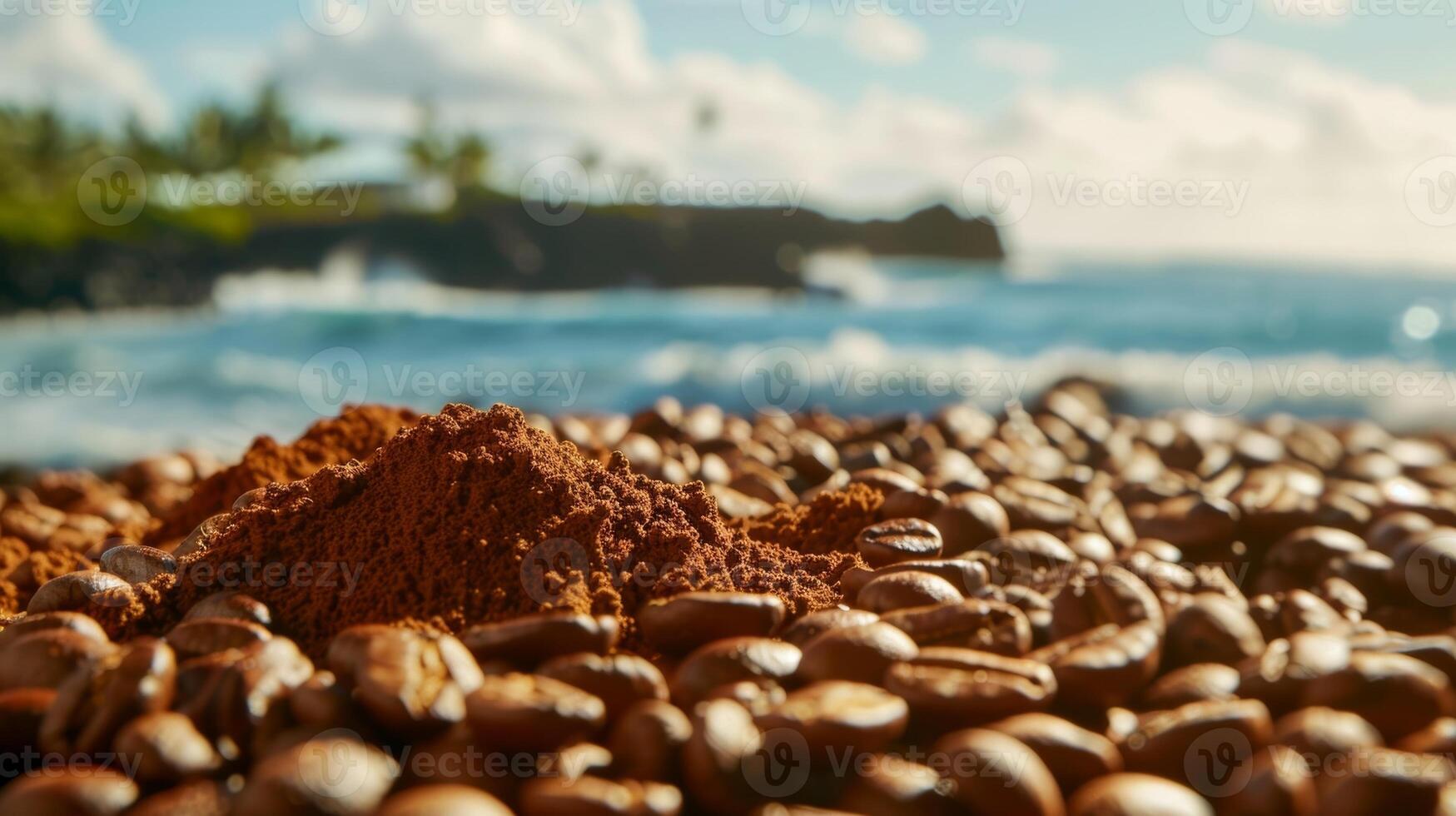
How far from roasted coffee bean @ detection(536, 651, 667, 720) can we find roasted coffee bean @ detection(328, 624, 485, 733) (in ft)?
0.42

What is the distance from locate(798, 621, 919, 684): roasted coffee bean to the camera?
5.40ft

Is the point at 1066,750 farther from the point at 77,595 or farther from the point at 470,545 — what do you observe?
the point at 77,595

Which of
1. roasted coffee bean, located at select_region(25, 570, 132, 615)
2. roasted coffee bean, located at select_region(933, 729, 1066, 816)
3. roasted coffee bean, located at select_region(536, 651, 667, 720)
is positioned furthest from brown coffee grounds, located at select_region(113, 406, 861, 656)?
roasted coffee bean, located at select_region(933, 729, 1066, 816)

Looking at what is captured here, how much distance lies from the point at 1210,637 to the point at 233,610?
1740mm

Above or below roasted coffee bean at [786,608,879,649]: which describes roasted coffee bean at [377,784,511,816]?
below

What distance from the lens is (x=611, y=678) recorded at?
1556mm

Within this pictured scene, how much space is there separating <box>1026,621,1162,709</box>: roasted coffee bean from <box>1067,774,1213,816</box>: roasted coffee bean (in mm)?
233

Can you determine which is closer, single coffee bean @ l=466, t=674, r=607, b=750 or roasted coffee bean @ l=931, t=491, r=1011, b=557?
single coffee bean @ l=466, t=674, r=607, b=750

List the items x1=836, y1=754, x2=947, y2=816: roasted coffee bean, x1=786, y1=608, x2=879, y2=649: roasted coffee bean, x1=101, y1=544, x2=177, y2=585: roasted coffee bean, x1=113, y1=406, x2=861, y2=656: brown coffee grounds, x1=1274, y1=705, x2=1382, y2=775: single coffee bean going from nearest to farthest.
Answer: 1. x1=836, y1=754, x2=947, y2=816: roasted coffee bean
2. x1=1274, y1=705, x2=1382, y2=775: single coffee bean
3. x1=786, y1=608, x2=879, y2=649: roasted coffee bean
4. x1=113, y1=406, x2=861, y2=656: brown coffee grounds
5. x1=101, y1=544, x2=177, y2=585: roasted coffee bean

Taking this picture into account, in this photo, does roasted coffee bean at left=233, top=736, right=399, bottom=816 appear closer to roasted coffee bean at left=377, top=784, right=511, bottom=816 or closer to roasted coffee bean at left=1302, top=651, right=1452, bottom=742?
roasted coffee bean at left=377, top=784, right=511, bottom=816

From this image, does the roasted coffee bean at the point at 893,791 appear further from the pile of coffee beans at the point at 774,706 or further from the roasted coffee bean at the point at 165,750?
the roasted coffee bean at the point at 165,750

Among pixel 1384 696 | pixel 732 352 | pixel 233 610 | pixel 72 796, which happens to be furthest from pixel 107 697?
pixel 732 352

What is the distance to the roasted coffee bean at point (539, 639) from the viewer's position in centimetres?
164

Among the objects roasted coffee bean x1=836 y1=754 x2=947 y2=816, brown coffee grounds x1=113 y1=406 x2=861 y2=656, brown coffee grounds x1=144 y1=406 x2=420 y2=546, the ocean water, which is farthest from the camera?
the ocean water
